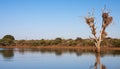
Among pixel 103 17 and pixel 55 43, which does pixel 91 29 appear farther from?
pixel 55 43

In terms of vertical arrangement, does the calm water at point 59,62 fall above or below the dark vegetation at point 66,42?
below

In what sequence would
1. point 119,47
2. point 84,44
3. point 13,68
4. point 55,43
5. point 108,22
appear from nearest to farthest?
point 13,68 → point 108,22 → point 119,47 → point 84,44 → point 55,43

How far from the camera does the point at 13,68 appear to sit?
15.2 meters

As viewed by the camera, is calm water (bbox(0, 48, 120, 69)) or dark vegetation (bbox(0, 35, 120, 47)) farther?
dark vegetation (bbox(0, 35, 120, 47))

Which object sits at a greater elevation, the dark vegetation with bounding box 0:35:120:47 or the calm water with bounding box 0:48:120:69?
the dark vegetation with bounding box 0:35:120:47

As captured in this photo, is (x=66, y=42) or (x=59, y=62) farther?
(x=66, y=42)

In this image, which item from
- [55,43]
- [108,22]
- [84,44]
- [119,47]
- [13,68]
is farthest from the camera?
[55,43]

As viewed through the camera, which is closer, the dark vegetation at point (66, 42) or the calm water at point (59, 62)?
the calm water at point (59, 62)

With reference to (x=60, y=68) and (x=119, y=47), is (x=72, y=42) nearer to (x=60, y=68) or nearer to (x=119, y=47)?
(x=119, y=47)

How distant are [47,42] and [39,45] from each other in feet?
6.14

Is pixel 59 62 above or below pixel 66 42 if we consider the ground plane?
below

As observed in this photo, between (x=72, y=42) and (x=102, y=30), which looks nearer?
(x=102, y=30)

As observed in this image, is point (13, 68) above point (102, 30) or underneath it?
underneath

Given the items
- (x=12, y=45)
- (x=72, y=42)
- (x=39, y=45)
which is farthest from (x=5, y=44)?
(x=72, y=42)
